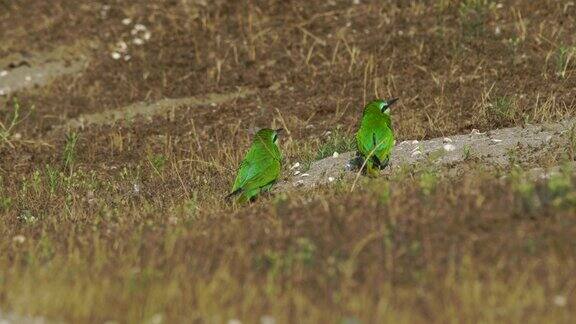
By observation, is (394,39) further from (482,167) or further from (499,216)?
(499,216)

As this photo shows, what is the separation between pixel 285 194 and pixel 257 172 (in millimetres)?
1287

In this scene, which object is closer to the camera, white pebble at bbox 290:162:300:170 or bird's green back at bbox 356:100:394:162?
bird's green back at bbox 356:100:394:162

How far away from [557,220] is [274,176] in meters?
4.07

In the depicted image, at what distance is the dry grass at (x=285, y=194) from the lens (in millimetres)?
6781

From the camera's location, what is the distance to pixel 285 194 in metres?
9.58

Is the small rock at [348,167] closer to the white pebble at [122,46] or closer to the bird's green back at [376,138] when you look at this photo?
the bird's green back at [376,138]

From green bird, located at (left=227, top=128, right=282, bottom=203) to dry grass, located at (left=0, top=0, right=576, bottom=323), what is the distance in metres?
0.59

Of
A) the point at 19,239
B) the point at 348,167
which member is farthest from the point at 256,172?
the point at 19,239

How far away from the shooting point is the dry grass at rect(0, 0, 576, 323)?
6.78 meters

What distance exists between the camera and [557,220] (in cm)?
746

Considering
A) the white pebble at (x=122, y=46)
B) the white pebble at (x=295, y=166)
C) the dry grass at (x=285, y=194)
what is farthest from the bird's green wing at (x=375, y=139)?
the white pebble at (x=122, y=46)

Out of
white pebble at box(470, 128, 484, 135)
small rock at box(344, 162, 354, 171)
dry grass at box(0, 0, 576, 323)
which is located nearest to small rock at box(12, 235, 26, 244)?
dry grass at box(0, 0, 576, 323)

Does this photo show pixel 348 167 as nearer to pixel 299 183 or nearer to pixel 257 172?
pixel 299 183

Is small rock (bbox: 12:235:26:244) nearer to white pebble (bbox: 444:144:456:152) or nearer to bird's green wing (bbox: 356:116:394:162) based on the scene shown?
bird's green wing (bbox: 356:116:394:162)
